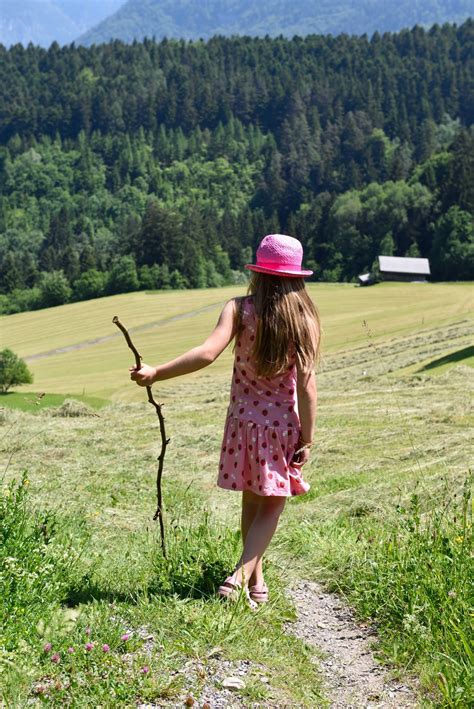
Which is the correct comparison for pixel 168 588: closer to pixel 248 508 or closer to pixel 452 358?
pixel 248 508

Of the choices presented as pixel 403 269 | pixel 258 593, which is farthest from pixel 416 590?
pixel 403 269

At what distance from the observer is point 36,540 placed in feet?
15.9

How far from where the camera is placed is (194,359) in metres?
4.53

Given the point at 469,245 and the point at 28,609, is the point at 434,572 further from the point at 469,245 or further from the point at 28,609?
the point at 469,245

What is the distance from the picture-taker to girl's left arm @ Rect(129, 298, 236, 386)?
14.4 ft

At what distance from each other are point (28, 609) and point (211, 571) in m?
1.11

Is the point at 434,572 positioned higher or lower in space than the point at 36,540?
lower

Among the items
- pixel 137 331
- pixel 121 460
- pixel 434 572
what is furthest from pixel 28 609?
pixel 137 331

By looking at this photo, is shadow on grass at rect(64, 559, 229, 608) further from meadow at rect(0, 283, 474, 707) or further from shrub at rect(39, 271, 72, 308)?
shrub at rect(39, 271, 72, 308)

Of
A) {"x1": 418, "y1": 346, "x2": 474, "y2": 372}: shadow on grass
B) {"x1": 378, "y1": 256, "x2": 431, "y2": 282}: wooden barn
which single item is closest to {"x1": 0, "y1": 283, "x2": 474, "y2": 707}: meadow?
{"x1": 418, "y1": 346, "x2": 474, "y2": 372}: shadow on grass

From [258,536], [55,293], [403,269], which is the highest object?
[258,536]

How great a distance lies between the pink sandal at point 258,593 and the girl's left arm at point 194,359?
1233 mm

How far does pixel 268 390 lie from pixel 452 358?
713 inches

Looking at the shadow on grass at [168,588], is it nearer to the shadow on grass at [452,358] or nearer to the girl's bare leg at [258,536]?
the girl's bare leg at [258,536]
